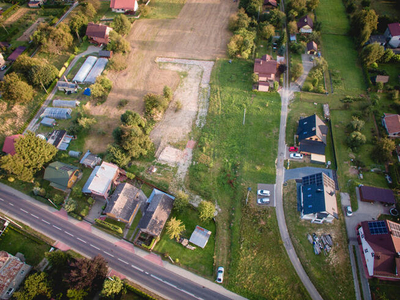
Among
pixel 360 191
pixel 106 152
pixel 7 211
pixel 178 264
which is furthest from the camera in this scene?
pixel 106 152

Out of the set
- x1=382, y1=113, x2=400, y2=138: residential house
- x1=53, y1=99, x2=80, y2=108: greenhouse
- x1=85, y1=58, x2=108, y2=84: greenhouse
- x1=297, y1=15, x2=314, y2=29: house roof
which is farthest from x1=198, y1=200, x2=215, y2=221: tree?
x1=297, y1=15, x2=314, y2=29: house roof

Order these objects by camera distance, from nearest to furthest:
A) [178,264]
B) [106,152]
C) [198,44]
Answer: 1. [178,264]
2. [106,152]
3. [198,44]

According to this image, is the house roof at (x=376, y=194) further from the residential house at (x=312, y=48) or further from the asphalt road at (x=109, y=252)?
the residential house at (x=312, y=48)

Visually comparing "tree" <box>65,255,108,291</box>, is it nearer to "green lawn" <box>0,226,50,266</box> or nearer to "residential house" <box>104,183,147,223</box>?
"residential house" <box>104,183,147,223</box>

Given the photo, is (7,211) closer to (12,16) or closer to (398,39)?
(12,16)

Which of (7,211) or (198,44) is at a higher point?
(198,44)

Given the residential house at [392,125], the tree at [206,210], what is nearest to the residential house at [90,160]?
the tree at [206,210]

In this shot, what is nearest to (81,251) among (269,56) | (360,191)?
(360,191)
